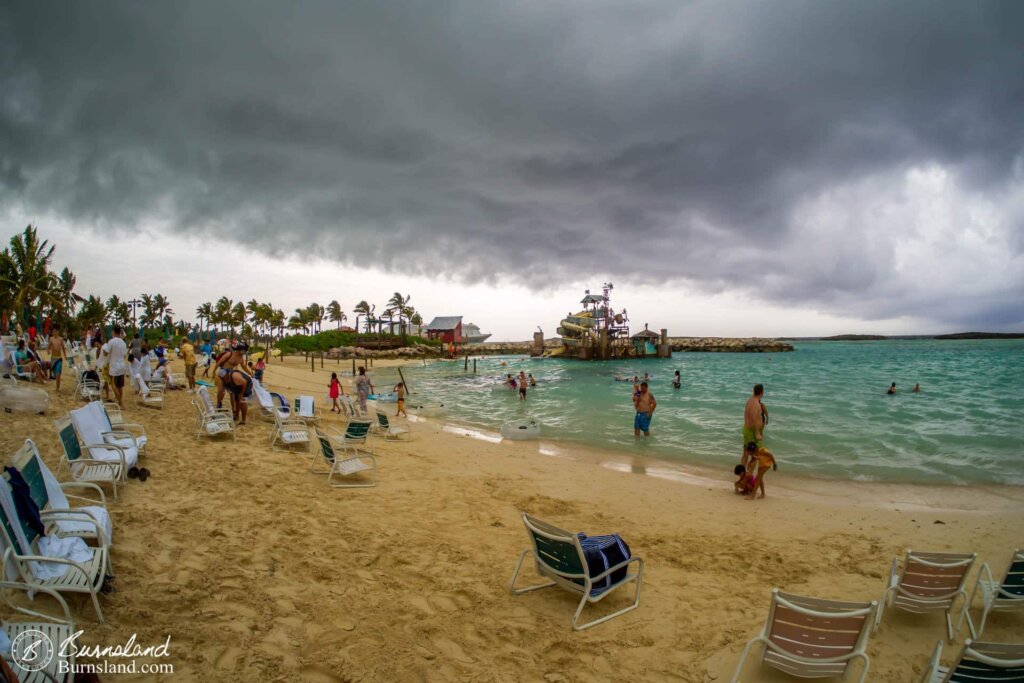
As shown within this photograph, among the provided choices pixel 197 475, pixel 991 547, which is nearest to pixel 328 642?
pixel 197 475

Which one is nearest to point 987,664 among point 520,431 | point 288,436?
point 288,436

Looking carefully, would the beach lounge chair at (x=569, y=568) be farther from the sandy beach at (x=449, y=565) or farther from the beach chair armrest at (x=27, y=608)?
the beach chair armrest at (x=27, y=608)

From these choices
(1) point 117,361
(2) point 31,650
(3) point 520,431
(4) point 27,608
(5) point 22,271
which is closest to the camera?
(2) point 31,650

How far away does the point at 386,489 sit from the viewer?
25.9ft

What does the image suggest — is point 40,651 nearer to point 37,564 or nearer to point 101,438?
point 37,564

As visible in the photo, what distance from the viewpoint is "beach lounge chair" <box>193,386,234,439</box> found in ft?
30.3

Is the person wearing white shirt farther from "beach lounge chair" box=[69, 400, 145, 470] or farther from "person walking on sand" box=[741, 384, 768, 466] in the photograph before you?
"person walking on sand" box=[741, 384, 768, 466]

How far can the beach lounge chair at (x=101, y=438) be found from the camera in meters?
6.09

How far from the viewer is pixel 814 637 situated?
3449 millimetres

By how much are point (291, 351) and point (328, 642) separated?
74016mm

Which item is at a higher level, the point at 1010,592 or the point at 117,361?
the point at 117,361

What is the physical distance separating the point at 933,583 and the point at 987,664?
2072 millimetres

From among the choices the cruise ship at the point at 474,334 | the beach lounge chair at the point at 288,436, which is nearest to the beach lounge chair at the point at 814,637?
the beach lounge chair at the point at 288,436

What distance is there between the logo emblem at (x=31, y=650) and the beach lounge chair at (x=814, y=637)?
4.27 meters
